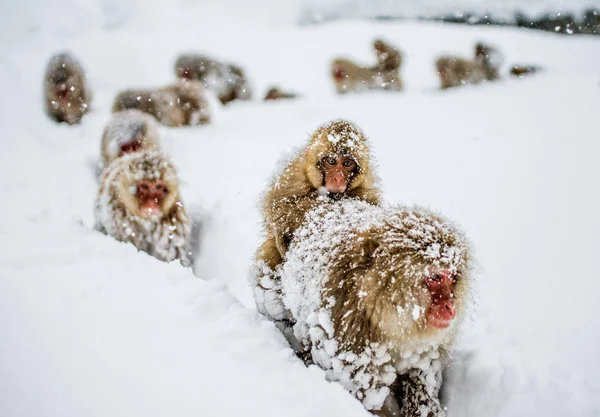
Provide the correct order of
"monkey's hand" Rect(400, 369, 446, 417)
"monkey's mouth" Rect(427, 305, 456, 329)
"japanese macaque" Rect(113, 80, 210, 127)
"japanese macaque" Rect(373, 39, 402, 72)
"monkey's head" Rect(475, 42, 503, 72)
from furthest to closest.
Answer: "japanese macaque" Rect(373, 39, 402, 72)
"monkey's head" Rect(475, 42, 503, 72)
"japanese macaque" Rect(113, 80, 210, 127)
"monkey's hand" Rect(400, 369, 446, 417)
"monkey's mouth" Rect(427, 305, 456, 329)

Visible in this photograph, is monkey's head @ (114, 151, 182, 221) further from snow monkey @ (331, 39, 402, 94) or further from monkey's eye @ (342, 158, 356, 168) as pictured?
snow monkey @ (331, 39, 402, 94)

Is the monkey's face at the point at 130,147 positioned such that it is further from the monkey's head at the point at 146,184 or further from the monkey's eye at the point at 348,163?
the monkey's eye at the point at 348,163

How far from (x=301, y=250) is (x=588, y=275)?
1670 millimetres

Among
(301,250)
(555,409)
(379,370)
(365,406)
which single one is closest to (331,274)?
(301,250)

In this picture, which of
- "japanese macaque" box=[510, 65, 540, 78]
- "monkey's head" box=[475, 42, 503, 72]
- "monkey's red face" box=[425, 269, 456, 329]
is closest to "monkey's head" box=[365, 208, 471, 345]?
"monkey's red face" box=[425, 269, 456, 329]

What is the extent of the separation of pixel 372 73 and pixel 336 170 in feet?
24.0

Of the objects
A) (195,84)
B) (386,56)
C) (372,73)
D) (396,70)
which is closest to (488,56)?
(396,70)

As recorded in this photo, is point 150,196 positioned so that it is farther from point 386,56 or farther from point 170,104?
point 386,56

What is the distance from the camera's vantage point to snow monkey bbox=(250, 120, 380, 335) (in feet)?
7.11

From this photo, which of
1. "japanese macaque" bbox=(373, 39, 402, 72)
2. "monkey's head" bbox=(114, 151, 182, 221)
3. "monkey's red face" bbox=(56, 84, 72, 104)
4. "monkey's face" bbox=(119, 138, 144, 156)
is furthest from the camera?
"japanese macaque" bbox=(373, 39, 402, 72)

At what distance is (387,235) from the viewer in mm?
1752

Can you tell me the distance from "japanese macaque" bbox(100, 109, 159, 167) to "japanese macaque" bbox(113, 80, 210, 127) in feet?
4.97

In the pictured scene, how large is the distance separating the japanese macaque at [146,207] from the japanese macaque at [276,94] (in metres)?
4.52

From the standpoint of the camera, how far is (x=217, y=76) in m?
10.3
